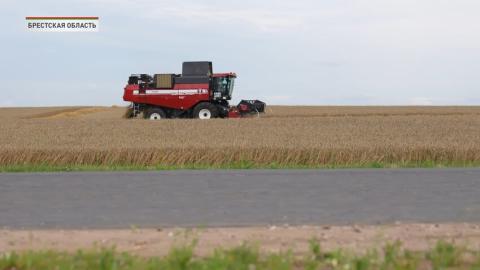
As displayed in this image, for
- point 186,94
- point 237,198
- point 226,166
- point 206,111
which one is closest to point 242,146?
point 226,166

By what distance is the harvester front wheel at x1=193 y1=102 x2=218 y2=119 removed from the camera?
40.2 metres

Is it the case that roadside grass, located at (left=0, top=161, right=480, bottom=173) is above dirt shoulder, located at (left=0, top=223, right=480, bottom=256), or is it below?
below

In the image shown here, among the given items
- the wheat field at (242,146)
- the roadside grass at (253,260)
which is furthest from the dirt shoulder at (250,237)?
the wheat field at (242,146)

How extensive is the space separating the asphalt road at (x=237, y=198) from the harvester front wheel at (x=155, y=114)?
20.3 meters

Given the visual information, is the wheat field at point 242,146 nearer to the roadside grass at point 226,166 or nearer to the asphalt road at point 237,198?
the roadside grass at point 226,166

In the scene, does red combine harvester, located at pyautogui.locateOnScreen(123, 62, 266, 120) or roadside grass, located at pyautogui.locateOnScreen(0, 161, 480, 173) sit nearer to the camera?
roadside grass, located at pyautogui.locateOnScreen(0, 161, 480, 173)

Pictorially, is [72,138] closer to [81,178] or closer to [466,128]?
[81,178]

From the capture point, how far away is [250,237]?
10.1m

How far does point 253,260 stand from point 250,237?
1.79m

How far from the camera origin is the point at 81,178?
739 inches

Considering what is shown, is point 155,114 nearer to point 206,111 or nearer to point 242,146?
point 206,111

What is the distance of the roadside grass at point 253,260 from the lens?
8047 mm

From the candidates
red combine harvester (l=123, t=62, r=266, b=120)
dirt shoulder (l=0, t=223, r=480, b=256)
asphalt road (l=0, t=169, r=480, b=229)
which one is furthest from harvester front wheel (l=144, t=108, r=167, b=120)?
dirt shoulder (l=0, t=223, r=480, b=256)

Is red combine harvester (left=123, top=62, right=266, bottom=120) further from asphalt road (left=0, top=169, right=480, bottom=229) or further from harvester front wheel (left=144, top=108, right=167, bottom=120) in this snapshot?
asphalt road (left=0, top=169, right=480, bottom=229)
